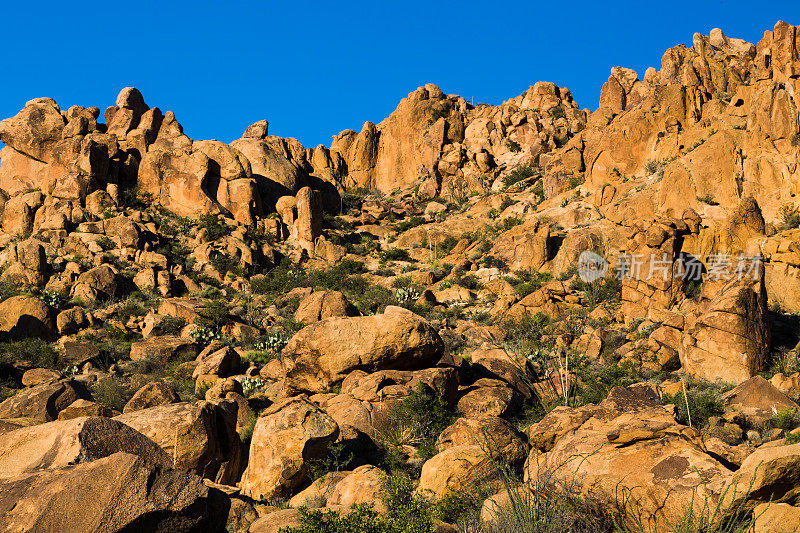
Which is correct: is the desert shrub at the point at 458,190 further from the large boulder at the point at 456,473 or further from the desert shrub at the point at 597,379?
the large boulder at the point at 456,473

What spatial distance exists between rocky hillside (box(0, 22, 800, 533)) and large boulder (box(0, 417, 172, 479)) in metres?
0.03

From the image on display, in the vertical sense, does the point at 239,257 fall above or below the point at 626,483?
above

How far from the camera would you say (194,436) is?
924 centimetres

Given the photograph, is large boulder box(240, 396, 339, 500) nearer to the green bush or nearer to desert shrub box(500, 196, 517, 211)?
desert shrub box(500, 196, 517, 211)

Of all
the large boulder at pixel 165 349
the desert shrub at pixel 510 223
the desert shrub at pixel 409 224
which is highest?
the desert shrub at pixel 409 224

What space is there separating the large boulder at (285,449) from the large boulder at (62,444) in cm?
365

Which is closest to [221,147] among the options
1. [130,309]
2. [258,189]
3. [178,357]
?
[258,189]

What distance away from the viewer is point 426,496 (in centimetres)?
822

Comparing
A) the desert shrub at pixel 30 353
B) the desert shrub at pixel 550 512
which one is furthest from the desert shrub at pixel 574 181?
the desert shrub at pixel 550 512

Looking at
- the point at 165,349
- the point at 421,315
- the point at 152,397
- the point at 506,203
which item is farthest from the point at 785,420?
the point at 506,203

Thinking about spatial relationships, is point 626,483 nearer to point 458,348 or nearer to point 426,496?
point 426,496

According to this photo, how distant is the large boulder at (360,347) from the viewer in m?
14.3

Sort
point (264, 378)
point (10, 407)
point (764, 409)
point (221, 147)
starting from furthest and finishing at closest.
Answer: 1. point (221, 147)
2. point (264, 378)
3. point (764, 409)
4. point (10, 407)

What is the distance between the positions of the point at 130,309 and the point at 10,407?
653 inches
